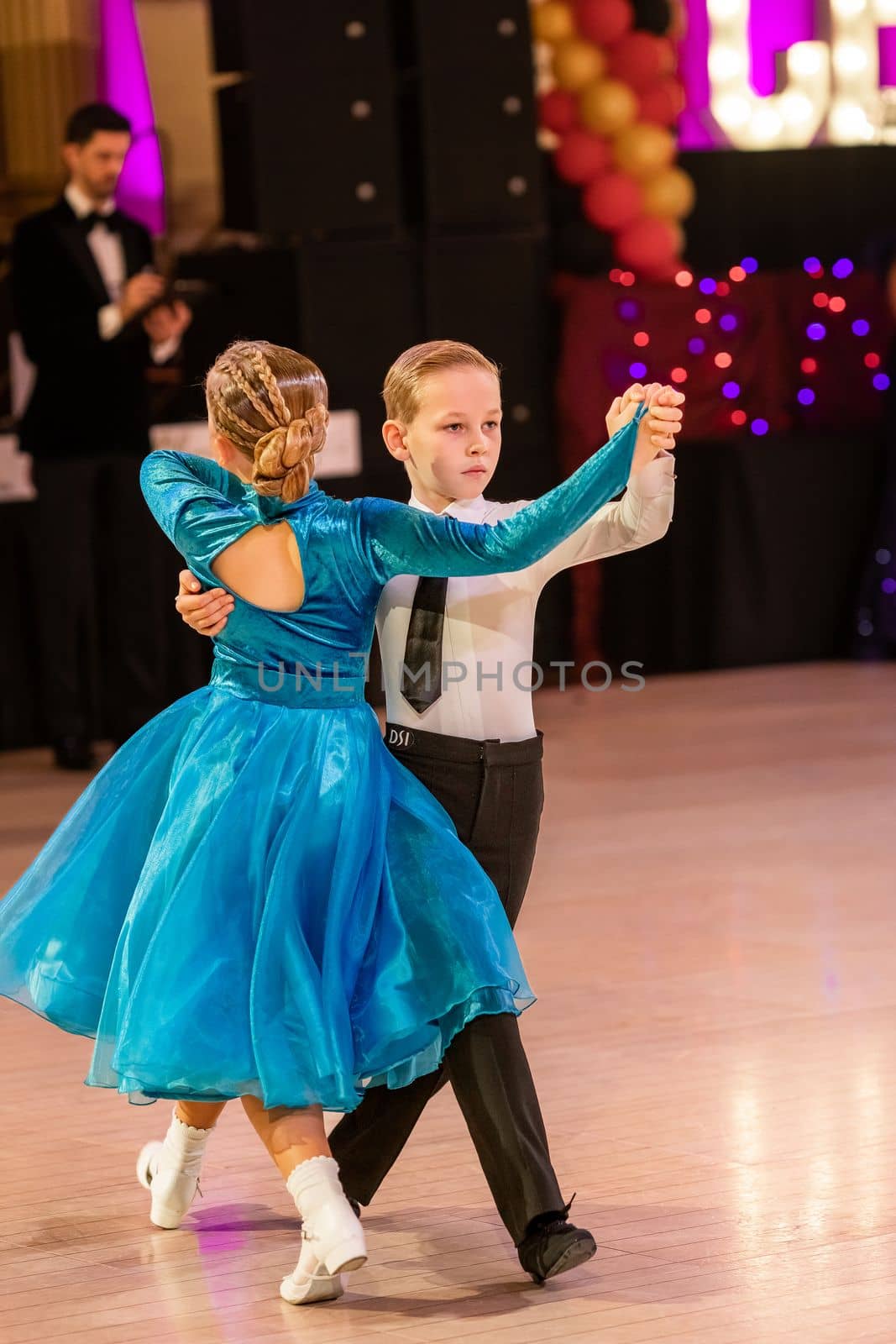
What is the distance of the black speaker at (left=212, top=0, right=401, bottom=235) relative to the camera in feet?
22.0

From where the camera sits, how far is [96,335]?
614cm

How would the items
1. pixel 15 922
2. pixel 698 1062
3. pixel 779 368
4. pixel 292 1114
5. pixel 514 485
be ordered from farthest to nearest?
pixel 779 368 → pixel 514 485 → pixel 698 1062 → pixel 15 922 → pixel 292 1114

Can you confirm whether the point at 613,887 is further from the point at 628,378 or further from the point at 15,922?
the point at 628,378

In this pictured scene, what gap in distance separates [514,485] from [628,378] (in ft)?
2.18

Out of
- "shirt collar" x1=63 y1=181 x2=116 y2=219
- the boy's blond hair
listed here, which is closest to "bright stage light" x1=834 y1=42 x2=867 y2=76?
"shirt collar" x1=63 y1=181 x2=116 y2=219

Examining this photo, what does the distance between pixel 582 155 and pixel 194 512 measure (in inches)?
212

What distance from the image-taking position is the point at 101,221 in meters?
6.19

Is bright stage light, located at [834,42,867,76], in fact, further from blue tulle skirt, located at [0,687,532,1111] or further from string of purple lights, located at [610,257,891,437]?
blue tulle skirt, located at [0,687,532,1111]

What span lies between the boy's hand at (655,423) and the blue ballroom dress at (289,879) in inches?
0.9

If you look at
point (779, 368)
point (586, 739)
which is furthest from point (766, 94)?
point (586, 739)

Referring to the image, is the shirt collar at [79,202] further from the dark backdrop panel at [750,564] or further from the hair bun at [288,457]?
the hair bun at [288,457]

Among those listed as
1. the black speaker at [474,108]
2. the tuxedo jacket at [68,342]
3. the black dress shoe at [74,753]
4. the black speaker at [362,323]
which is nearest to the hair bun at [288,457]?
the tuxedo jacket at [68,342]

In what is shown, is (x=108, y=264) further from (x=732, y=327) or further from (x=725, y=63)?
(x=725, y=63)

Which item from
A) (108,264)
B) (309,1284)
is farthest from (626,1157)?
(108,264)
